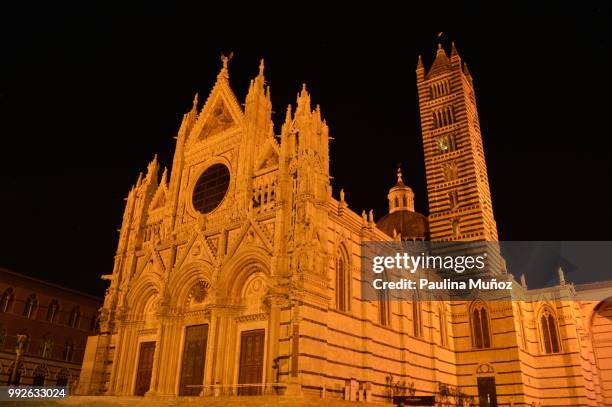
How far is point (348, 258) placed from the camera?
79.7ft

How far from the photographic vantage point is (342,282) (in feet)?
77.5

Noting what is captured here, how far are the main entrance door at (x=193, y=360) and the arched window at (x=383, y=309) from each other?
9.06m

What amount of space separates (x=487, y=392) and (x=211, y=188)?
2095 centimetres

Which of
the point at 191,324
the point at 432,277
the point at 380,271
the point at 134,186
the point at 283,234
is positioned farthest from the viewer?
the point at 432,277

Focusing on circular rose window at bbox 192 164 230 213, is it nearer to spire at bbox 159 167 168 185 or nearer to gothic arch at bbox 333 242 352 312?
spire at bbox 159 167 168 185

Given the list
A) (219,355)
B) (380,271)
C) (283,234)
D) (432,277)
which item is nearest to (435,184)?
(432,277)

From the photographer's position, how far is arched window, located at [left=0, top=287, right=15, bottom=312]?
106 feet

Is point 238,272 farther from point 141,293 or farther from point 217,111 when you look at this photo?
point 217,111

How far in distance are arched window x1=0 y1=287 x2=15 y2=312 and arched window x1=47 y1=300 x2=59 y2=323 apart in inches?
111

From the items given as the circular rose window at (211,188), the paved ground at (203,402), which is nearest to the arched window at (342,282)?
the paved ground at (203,402)

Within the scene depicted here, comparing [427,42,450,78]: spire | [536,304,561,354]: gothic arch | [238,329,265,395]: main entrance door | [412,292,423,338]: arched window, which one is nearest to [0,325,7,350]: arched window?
[238,329,265,395]: main entrance door

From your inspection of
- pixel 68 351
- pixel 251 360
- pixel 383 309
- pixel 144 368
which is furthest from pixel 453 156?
pixel 68 351

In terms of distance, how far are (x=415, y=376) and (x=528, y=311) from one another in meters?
13.3

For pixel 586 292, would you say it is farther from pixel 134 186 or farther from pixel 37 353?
pixel 37 353
